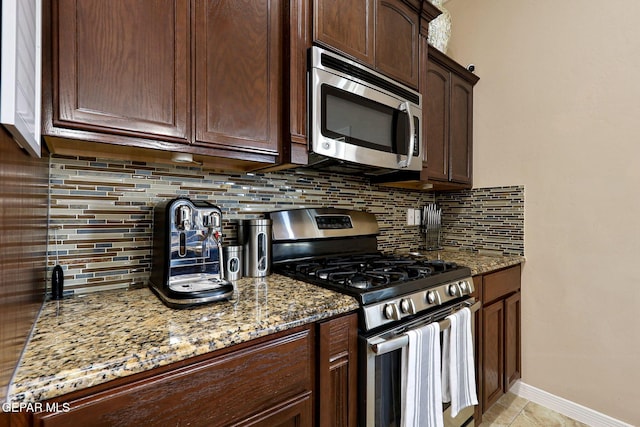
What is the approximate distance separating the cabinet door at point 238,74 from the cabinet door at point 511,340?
6.02 feet

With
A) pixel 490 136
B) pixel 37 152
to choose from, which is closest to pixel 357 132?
pixel 37 152

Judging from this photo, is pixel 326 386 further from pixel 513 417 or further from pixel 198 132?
pixel 513 417

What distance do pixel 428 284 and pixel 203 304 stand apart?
2.96ft

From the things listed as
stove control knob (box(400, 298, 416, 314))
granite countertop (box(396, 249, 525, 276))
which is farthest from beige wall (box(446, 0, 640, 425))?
stove control knob (box(400, 298, 416, 314))

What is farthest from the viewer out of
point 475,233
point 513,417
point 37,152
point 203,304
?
point 475,233

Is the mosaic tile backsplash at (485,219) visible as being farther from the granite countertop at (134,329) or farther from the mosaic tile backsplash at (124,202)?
the granite countertop at (134,329)

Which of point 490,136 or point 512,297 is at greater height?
point 490,136

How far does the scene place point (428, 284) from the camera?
1.29m

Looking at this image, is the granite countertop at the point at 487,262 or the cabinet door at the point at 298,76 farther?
the granite countertop at the point at 487,262

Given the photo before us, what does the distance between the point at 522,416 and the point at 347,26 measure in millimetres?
2461

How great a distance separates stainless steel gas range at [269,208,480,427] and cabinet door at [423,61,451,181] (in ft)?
1.94

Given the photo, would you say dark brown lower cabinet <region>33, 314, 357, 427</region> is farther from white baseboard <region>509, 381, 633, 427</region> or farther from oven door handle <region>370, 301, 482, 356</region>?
white baseboard <region>509, 381, 633, 427</region>

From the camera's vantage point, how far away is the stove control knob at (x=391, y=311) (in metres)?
1.08

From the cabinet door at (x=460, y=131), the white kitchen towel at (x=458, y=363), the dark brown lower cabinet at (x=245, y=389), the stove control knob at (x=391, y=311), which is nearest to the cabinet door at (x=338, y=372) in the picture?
the dark brown lower cabinet at (x=245, y=389)
